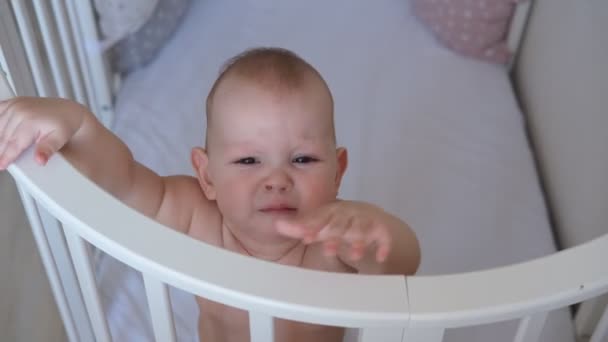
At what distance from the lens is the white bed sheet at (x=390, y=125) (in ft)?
3.89

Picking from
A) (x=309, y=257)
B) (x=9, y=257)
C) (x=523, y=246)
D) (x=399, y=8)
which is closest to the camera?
(x=309, y=257)

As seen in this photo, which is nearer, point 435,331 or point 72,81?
point 435,331

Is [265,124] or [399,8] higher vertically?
[265,124]

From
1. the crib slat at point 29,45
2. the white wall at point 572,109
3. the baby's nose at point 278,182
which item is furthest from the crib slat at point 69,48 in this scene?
the white wall at point 572,109

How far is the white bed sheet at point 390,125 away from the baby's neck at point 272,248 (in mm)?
260

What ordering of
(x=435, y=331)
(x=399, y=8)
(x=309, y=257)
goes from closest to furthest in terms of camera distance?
(x=435, y=331) → (x=309, y=257) → (x=399, y=8)

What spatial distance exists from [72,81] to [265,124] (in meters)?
0.63

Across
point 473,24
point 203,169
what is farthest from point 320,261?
point 473,24

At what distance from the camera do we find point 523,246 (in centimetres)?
120

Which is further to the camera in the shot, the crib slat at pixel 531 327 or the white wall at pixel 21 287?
the white wall at pixel 21 287

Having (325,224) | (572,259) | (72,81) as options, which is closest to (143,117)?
(72,81)

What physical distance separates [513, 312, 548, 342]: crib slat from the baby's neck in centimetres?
34

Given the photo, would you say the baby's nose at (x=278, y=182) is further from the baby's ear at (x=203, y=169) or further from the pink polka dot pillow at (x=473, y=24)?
the pink polka dot pillow at (x=473, y=24)

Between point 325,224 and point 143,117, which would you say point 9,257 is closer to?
point 143,117
